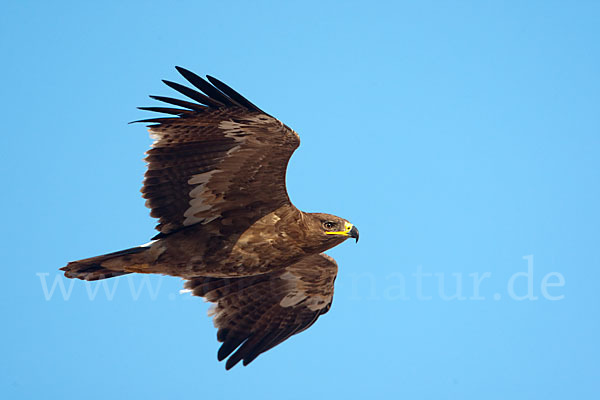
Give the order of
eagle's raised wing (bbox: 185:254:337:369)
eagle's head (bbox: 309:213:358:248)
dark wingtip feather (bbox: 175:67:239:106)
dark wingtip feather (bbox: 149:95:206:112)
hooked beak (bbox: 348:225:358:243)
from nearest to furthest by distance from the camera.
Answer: dark wingtip feather (bbox: 175:67:239:106) < dark wingtip feather (bbox: 149:95:206:112) < eagle's head (bbox: 309:213:358:248) < hooked beak (bbox: 348:225:358:243) < eagle's raised wing (bbox: 185:254:337:369)

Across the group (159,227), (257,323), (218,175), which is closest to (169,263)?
(159,227)

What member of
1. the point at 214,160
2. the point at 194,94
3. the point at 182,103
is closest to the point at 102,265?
the point at 214,160

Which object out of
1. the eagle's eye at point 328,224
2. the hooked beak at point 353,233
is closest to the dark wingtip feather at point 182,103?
the eagle's eye at point 328,224

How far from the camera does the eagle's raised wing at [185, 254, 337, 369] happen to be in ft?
42.2

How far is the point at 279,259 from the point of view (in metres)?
11.3

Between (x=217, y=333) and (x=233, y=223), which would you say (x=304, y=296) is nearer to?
(x=217, y=333)

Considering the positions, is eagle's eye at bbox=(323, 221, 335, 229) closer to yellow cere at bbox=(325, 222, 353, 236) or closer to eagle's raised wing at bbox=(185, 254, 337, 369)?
yellow cere at bbox=(325, 222, 353, 236)

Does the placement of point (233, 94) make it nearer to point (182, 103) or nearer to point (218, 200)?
point (182, 103)

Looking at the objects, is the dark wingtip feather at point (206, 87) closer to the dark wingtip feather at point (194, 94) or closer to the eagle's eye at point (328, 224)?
the dark wingtip feather at point (194, 94)

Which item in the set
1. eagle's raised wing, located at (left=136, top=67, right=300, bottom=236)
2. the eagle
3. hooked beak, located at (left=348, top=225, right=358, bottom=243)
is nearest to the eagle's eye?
the eagle

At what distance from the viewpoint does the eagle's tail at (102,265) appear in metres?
10.9

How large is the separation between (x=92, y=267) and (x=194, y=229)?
1.45 meters

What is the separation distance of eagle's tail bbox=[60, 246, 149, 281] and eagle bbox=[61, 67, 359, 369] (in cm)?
1

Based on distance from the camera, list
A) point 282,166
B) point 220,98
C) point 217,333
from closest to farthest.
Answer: point 220,98 → point 282,166 → point 217,333
